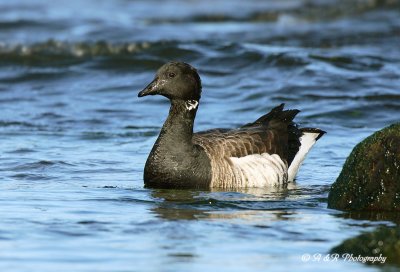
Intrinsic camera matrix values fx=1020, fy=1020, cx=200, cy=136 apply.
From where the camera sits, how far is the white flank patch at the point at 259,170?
41.0 feet

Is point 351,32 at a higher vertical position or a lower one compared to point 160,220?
higher

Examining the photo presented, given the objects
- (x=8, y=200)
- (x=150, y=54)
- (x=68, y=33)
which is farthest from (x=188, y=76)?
(x=68, y=33)

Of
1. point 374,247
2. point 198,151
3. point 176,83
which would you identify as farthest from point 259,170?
point 374,247

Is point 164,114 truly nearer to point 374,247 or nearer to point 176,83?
point 176,83

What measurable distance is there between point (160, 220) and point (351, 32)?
18312 mm

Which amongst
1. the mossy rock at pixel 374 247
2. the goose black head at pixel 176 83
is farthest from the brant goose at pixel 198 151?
the mossy rock at pixel 374 247

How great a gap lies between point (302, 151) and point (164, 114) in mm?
5619

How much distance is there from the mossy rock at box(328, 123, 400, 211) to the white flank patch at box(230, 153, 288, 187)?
192 centimetres

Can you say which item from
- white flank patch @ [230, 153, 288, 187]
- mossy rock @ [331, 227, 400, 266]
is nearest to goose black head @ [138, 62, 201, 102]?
white flank patch @ [230, 153, 288, 187]

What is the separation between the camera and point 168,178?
40.2 feet

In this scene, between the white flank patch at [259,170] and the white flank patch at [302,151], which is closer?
the white flank patch at [259,170]

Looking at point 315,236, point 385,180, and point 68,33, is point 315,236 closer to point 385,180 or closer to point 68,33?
point 385,180

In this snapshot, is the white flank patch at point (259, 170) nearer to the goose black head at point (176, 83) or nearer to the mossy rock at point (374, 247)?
the goose black head at point (176, 83)

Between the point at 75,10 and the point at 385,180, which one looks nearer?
the point at 385,180
